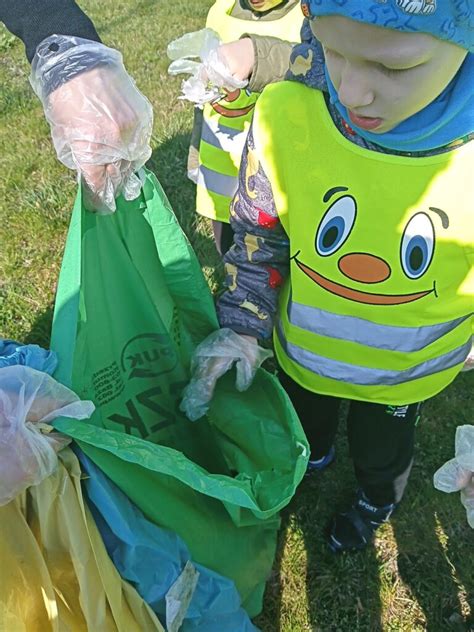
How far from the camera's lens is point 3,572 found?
3.20 feet

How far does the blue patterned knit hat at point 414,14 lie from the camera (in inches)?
31.7

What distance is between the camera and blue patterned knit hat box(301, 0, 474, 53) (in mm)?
805

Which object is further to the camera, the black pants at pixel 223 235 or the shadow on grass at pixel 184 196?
the shadow on grass at pixel 184 196

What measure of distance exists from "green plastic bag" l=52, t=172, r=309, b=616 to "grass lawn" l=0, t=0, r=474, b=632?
26 cm

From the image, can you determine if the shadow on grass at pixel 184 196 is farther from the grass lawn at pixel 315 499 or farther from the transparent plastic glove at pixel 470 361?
the transparent plastic glove at pixel 470 361

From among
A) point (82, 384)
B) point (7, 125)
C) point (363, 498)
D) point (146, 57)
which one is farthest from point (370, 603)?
point (146, 57)

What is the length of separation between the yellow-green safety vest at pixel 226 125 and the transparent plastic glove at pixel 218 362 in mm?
639

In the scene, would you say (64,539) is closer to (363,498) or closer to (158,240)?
(158,240)

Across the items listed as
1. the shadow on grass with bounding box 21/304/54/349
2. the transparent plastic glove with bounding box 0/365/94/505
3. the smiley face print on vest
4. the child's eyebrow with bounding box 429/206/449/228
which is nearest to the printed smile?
the smiley face print on vest

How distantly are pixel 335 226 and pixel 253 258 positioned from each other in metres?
0.20

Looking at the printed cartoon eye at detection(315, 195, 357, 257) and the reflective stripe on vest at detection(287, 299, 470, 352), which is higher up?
the printed cartoon eye at detection(315, 195, 357, 257)

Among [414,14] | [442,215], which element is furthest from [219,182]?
[414,14]

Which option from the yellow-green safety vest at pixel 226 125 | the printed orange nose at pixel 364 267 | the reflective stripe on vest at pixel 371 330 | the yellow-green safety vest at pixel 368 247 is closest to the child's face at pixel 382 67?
the yellow-green safety vest at pixel 368 247

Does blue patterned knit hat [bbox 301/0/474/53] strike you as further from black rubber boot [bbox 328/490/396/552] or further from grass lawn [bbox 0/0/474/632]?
grass lawn [bbox 0/0/474/632]
